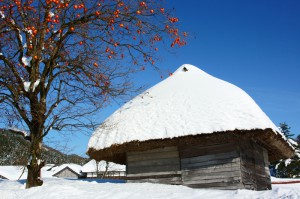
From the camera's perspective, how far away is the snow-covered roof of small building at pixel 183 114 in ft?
34.4

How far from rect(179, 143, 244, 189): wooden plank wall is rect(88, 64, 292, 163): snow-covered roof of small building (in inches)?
35.9

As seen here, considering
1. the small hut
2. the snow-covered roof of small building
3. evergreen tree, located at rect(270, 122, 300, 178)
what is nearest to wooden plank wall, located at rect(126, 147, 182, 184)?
the small hut

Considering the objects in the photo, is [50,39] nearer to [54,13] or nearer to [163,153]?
[54,13]

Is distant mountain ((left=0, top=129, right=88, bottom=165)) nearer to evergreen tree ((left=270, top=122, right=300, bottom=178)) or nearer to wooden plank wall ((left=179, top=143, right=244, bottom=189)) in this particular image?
wooden plank wall ((left=179, top=143, right=244, bottom=189))

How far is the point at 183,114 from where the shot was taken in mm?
11422

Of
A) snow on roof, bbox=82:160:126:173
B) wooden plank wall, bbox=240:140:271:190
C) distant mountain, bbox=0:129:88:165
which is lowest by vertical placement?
wooden plank wall, bbox=240:140:271:190

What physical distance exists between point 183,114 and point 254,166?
3.34m

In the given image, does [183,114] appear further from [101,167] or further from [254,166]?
[101,167]

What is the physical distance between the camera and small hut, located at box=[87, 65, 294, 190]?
10.4 meters

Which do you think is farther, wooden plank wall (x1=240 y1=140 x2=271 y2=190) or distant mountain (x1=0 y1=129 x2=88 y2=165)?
wooden plank wall (x1=240 y1=140 x2=271 y2=190)

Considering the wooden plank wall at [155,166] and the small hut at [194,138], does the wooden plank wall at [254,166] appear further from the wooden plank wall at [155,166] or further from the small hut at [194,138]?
the wooden plank wall at [155,166]

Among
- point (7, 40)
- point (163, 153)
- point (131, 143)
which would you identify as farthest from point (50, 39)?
point (163, 153)

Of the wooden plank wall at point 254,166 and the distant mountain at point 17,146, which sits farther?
the wooden plank wall at point 254,166

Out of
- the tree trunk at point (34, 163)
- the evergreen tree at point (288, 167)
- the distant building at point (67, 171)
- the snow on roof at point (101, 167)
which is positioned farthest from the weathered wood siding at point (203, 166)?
the distant building at point (67, 171)
